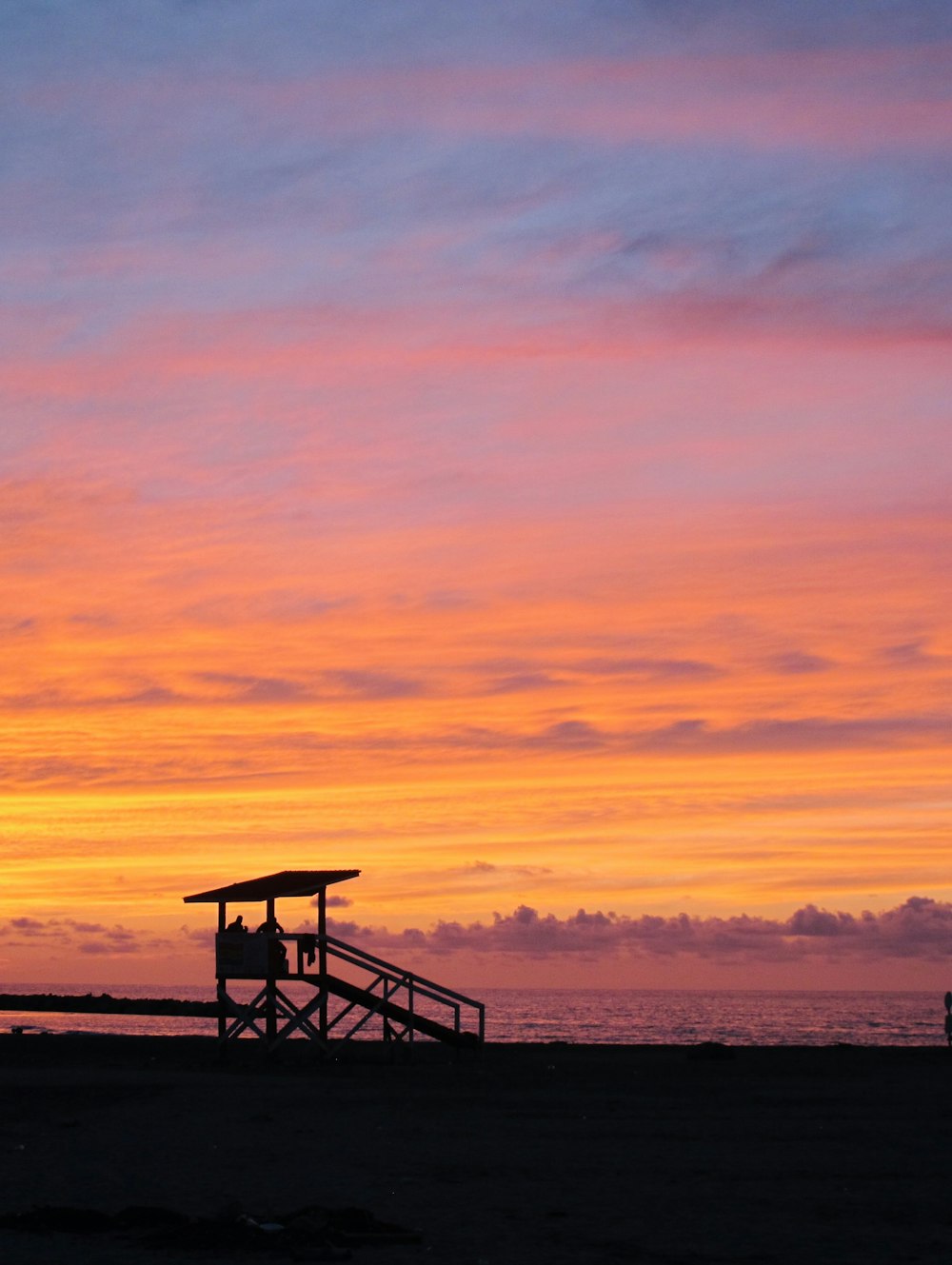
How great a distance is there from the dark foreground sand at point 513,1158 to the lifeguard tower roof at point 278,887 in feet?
14.2

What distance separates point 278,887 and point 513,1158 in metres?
17.5

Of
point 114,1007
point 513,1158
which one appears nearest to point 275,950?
point 513,1158

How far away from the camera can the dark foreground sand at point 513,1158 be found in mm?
12016

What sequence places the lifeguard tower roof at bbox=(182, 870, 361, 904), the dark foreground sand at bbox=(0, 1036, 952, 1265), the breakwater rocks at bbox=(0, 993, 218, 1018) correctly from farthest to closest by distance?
the breakwater rocks at bbox=(0, 993, 218, 1018)
the lifeguard tower roof at bbox=(182, 870, 361, 904)
the dark foreground sand at bbox=(0, 1036, 952, 1265)

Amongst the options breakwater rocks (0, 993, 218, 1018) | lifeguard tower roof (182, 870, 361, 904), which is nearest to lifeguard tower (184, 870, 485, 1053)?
lifeguard tower roof (182, 870, 361, 904)

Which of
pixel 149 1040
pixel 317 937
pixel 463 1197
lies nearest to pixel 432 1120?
pixel 463 1197

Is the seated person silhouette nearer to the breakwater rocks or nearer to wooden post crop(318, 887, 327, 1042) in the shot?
wooden post crop(318, 887, 327, 1042)

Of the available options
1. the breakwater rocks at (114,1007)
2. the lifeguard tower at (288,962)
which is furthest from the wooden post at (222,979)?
the breakwater rocks at (114,1007)

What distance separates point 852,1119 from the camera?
68.8ft

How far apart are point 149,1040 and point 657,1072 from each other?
19.1m

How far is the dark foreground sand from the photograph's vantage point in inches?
473

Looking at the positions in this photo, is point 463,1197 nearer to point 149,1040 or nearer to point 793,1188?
point 793,1188

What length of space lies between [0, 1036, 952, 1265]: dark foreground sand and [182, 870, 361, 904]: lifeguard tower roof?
4319 mm

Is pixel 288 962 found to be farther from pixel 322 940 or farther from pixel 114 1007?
pixel 114 1007
